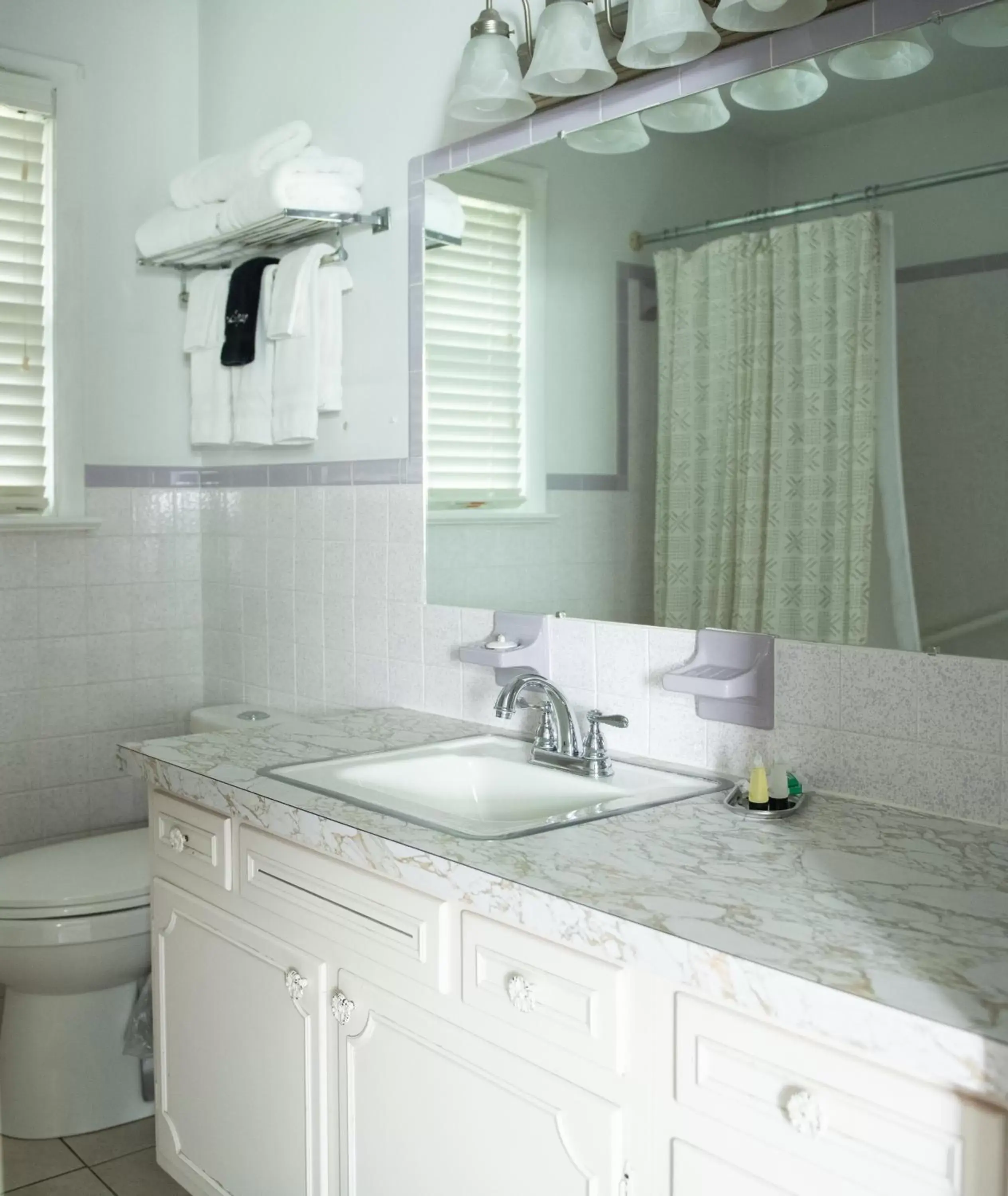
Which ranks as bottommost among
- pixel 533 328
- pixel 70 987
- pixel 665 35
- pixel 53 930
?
pixel 70 987

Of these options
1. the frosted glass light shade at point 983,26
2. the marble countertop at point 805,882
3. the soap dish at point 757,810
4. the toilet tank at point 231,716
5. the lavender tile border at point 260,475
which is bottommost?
the toilet tank at point 231,716

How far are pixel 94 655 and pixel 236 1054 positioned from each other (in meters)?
1.39

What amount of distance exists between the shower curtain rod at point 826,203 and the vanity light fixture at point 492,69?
0.34m

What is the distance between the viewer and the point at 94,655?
301 cm

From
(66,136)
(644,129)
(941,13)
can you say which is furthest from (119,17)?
(941,13)

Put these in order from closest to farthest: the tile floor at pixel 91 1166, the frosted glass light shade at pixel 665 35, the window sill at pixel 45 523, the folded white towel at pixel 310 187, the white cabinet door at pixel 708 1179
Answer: the white cabinet door at pixel 708 1179 < the frosted glass light shade at pixel 665 35 < the tile floor at pixel 91 1166 < the folded white towel at pixel 310 187 < the window sill at pixel 45 523

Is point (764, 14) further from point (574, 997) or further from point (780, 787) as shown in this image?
point (574, 997)

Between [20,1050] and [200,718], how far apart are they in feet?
2.63

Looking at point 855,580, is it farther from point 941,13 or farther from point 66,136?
point 66,136

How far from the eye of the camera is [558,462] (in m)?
2.07

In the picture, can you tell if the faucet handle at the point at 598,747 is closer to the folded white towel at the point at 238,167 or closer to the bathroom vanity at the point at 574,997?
the bathroom vanity at the point at 574,997

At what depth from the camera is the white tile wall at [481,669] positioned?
1532 millimetres

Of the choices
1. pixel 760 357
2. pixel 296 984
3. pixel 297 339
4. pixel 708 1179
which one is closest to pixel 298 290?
pixel 297 339

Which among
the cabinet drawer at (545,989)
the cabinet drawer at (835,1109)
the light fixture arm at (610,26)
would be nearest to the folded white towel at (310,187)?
the light fixture arm at (610,26)
